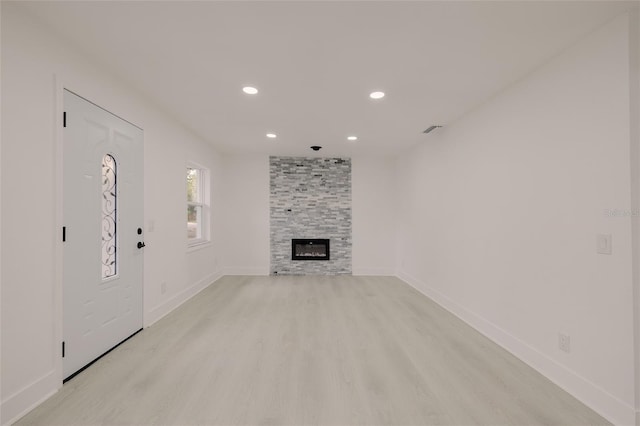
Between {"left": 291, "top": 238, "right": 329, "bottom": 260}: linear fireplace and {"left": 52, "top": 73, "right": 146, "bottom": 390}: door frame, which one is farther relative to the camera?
{"left": 291, "top": 238, "right": 329, "bottom": 260}: linear fireplace

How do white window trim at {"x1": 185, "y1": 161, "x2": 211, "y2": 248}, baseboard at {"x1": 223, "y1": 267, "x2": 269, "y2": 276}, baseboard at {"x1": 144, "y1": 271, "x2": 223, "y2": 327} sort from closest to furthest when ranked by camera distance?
1. baseboard at {"x1": 144, "y1": 271, "x2": 223, "y2": 327}
2. white window trim at {"x1": 185, "y1": 161, "x2": 211, "y2": 248}
3. baseboard at {"x1": 223, "y1": 267, "x2": 269, "y2": 276}

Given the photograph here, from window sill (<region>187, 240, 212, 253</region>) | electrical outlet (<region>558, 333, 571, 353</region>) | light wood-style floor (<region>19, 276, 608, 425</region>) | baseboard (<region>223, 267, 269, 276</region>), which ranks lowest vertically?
light wood-style floor (<region>19, 276, 608, 425</region>)

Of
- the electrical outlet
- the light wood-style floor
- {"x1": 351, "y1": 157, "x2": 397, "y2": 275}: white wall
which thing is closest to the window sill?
the light wood-style floor

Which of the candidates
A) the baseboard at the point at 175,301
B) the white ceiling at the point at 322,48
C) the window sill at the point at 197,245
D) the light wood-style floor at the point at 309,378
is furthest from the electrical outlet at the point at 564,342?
Answer: the window sill at the point at 197,245

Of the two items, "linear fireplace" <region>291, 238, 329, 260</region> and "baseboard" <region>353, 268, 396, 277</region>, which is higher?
"linear fireplace" <region>291, 238, 329, 260</region>

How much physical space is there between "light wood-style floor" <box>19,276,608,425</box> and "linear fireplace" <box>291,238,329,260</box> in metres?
2.39

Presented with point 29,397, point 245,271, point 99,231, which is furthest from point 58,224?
point 245,271

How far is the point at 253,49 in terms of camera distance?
2.09 metres

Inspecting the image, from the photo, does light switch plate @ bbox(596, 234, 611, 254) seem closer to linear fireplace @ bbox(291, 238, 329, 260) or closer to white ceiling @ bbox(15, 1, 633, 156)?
white ceiling @ bbox(15, 1, 633, 156)

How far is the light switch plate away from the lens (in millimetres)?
1789

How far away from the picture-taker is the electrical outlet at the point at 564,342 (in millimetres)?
2051

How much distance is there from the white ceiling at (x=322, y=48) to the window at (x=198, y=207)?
67.9 inches

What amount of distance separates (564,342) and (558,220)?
90cm

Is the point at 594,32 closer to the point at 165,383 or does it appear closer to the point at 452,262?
the point at 452,262
